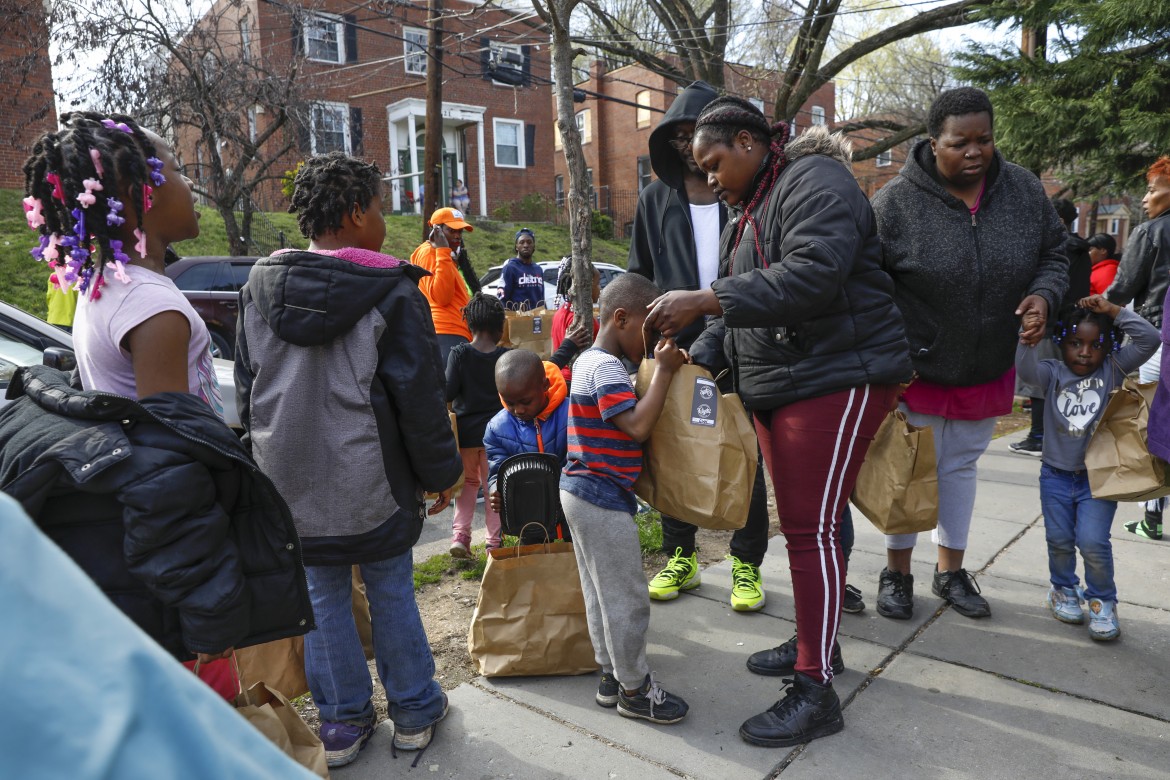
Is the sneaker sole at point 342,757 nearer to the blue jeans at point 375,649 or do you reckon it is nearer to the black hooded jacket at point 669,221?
the blue jeans at point 375,649

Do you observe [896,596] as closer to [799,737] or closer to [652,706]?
[799,737]

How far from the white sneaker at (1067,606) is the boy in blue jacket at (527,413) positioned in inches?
87.6

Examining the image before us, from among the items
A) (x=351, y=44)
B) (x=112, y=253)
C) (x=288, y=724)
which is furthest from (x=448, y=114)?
(x=288, y=724)

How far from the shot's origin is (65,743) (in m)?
0.55

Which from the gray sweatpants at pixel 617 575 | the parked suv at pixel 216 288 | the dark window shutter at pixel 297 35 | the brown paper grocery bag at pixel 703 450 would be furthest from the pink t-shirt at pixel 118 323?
the dark window shutter at pixel 297 35

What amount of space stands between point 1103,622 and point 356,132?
25.6 metres

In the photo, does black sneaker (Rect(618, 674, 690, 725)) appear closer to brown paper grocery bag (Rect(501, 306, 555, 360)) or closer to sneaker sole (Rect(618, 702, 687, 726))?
sneaker sole (Rect(618, 702, 687, 726))

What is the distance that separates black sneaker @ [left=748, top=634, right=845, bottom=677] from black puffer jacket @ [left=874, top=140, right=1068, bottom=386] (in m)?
1.29

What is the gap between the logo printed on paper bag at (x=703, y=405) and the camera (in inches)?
105

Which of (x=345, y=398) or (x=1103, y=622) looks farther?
(x=1103, y=622)

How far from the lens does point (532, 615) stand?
312 cm

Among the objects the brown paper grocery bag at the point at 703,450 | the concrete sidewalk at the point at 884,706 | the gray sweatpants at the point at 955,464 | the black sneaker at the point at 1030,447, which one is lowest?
the black sneaker at the point at 1030,447

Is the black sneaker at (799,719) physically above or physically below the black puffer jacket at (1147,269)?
below

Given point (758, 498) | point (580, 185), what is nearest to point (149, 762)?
point (758, 498)
